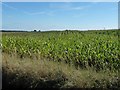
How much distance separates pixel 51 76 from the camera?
8.82 m

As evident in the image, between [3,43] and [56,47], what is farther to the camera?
[3,43]

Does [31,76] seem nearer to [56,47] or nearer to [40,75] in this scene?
[40,75]

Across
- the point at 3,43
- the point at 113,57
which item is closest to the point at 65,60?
the point at 113,57

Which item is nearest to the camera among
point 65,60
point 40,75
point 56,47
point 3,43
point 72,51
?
point 40,75

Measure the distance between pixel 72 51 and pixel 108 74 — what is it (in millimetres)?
3035

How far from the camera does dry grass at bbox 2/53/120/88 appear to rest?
812cm

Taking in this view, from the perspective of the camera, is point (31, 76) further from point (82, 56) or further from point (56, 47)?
point (56, 47)

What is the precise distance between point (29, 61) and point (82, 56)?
177cm

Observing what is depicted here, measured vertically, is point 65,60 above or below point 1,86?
above

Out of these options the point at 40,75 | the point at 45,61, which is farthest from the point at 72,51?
the point at 40,75

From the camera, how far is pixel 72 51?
11.2m

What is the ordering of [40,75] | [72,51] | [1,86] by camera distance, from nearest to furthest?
1. [40,75]
2. [1,86]
3. [72,51]

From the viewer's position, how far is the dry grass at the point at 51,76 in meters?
8.12

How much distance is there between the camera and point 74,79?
834 cm
